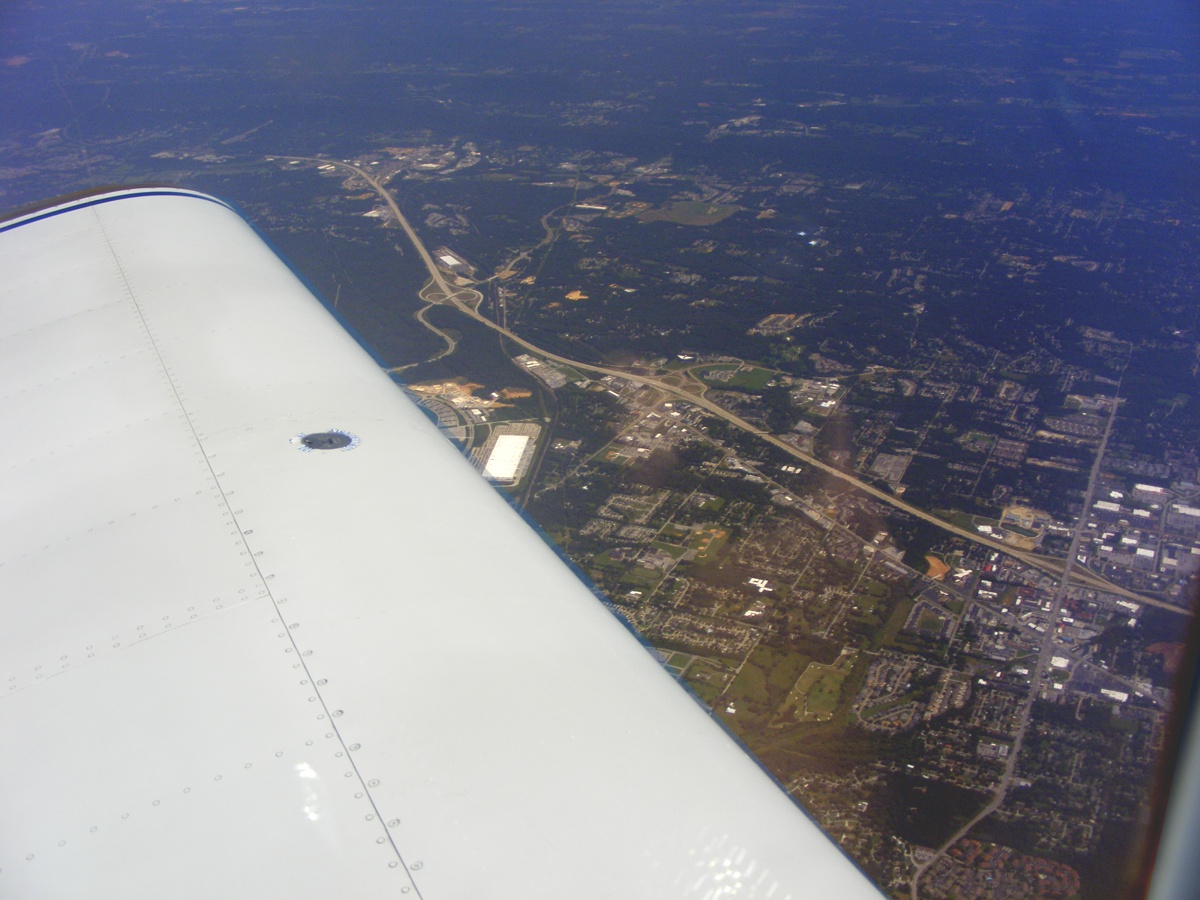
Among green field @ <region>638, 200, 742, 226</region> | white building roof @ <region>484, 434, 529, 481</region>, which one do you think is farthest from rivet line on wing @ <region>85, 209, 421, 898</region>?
green field @ <region>638, 200, 742, 226</region>

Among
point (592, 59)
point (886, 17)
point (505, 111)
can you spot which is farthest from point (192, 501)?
point (886, 17)

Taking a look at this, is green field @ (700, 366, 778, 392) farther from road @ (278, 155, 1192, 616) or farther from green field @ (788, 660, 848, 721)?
green field @ (788, 660, 848, 721)

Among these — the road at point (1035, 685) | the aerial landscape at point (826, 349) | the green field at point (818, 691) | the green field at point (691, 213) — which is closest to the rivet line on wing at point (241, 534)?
the aerial landscape at point (826, 349)

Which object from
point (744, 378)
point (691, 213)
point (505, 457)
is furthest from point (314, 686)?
point (691, 213)

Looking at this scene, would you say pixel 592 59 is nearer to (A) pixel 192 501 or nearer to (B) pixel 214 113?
(B) pixel 214 113

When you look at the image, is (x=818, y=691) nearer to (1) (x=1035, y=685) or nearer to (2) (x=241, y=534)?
(1) (x=1035, y=685)

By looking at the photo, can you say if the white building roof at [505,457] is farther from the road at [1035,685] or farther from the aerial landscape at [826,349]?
the road at [1035,685]

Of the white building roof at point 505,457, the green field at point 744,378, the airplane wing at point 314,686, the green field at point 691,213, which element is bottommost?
the white building roof at point 505,457
